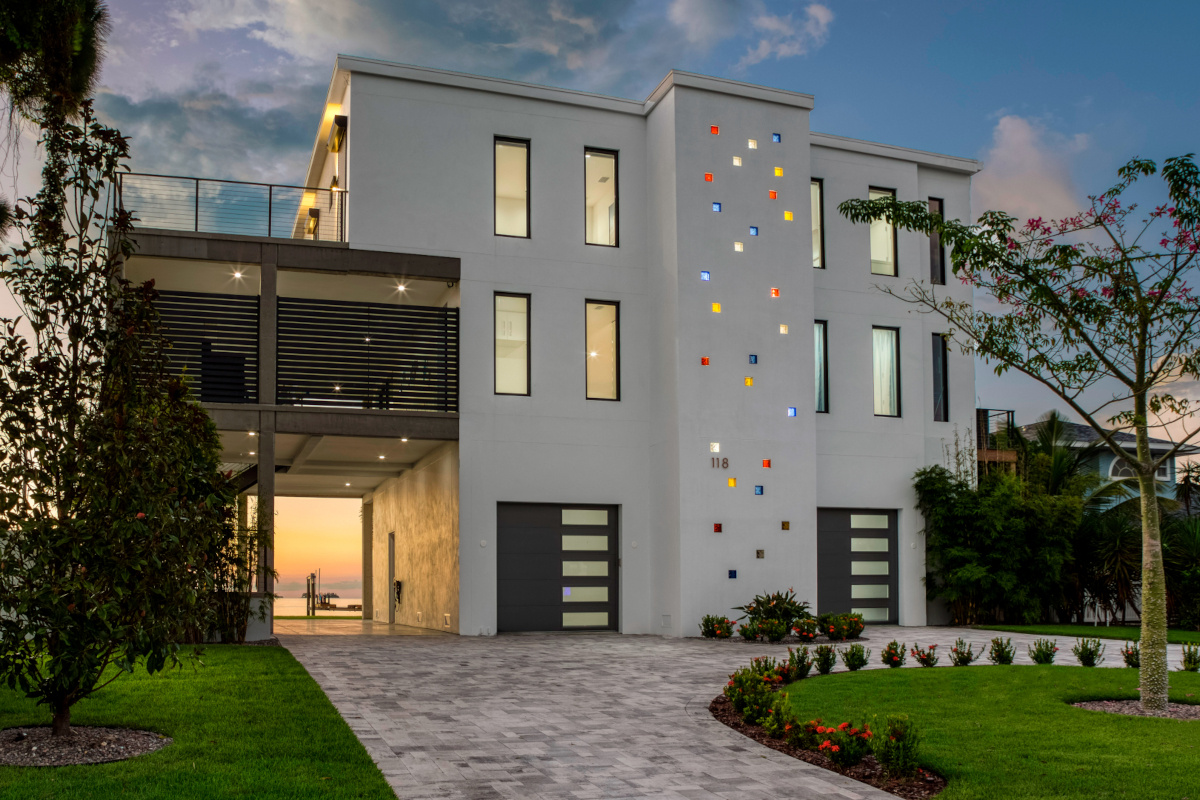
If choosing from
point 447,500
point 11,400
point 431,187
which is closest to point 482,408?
point 447,500

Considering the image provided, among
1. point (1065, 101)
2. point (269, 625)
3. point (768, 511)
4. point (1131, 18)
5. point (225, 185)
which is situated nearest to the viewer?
point (269, 625)

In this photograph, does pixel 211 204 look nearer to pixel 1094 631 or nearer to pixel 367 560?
pixel 367 560

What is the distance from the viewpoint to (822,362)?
1888 centimetres

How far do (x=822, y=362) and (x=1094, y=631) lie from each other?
6.38m

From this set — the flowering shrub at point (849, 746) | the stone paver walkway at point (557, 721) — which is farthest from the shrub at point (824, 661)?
the flowering shrub at point (849, 746)

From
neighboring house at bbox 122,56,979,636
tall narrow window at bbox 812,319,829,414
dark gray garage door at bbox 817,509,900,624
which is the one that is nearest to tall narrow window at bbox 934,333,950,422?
neighboring house at bbox 122,56,979,636

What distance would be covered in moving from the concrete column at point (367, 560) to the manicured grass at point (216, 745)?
1578 centimetres

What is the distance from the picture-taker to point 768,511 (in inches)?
674

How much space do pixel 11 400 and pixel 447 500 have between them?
11057 mm

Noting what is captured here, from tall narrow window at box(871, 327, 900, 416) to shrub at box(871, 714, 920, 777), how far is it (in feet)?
43.1

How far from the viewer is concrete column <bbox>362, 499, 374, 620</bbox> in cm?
2614

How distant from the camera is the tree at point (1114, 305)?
8.93m

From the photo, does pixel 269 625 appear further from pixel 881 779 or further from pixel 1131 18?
pixel 1131 18

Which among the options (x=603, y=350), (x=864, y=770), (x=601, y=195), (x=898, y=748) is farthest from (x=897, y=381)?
(x=898, y=748)
